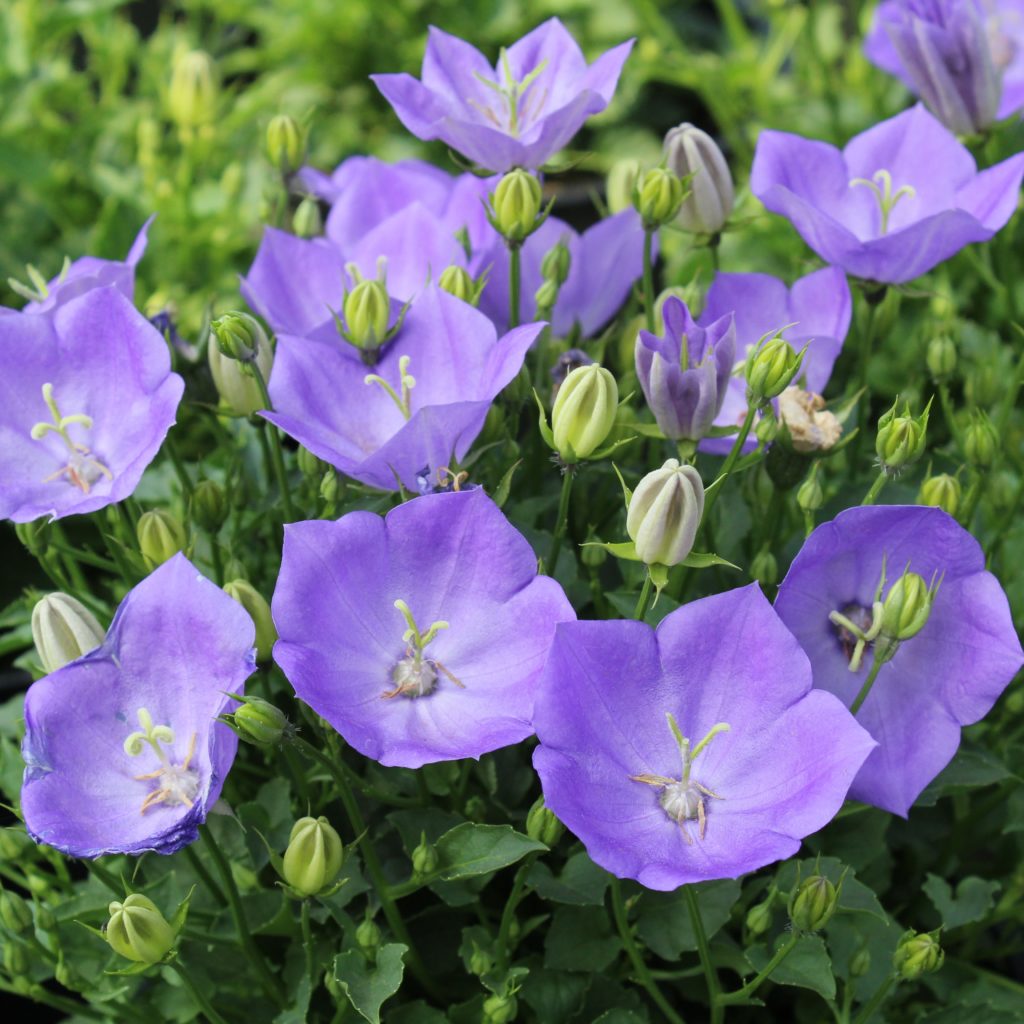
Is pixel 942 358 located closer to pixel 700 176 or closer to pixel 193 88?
pixel 700 176

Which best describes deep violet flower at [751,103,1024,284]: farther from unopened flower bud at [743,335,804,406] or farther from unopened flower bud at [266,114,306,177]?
unopened flower bud at [266,114,306,177]

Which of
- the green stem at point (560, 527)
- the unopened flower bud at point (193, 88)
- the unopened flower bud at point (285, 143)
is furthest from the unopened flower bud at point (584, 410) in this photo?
the unopened flower bud at point (193, 88)

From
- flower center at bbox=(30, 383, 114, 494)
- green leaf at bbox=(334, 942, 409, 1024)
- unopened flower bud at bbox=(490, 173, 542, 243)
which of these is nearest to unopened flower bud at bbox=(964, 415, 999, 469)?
unopened flower bud at bbox=(490, 173, 542, 243)

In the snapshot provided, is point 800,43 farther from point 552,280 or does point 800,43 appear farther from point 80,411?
point 80,411

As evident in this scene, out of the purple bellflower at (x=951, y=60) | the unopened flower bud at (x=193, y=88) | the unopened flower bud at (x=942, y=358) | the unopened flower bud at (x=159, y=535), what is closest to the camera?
the unopened flower bud at (x=159, y=535)

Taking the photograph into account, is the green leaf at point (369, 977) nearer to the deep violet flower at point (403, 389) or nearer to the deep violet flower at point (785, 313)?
the deep violet flower at point (403, 389)

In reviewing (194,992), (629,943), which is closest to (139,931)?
(194,992)

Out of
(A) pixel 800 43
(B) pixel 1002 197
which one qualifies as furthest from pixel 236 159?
Answer: (B) pixel 1002 197
